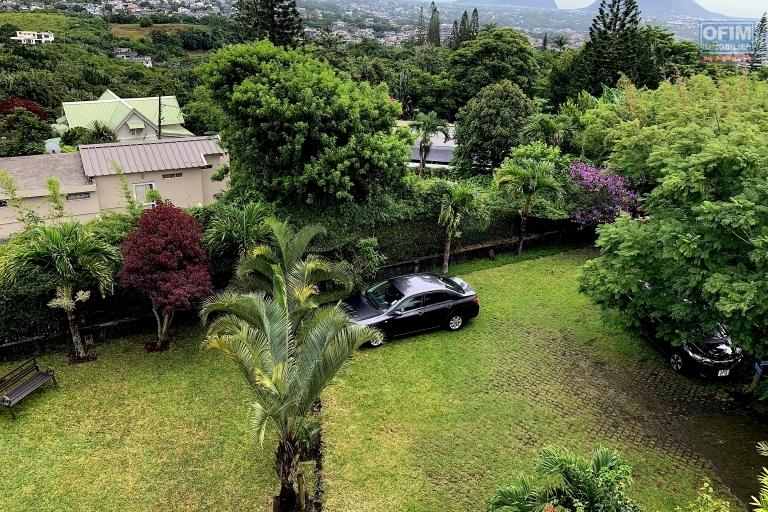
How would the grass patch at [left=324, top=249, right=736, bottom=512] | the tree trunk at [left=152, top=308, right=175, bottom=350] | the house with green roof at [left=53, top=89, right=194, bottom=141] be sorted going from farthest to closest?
the house with green roof at [left=53, top=89, right=194, bottom=141] < the tree trunk at [left=152, top=308, right=175, bottom=350] < the grass patch at [left=324, top=249, right=736, bottom=512]

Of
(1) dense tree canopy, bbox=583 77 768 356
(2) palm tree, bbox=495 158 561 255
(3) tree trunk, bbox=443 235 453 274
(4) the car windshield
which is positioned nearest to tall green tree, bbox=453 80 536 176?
(2) palm tree, bbox=495 158 561 255

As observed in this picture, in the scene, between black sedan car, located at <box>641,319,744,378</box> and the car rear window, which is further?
the car rear window

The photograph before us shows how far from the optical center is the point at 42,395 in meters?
9.68

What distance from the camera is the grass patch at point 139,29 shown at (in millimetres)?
92781

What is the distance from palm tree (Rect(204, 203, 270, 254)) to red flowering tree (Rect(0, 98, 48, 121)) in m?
31.7

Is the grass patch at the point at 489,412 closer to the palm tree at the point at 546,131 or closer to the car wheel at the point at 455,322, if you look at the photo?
the car wheel at the point at 455,322

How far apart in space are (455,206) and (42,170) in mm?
15378

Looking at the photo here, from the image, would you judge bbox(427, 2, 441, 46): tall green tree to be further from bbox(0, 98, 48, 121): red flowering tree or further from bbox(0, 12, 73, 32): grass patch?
bbox(0, 98, 48, 121): red flowering tree

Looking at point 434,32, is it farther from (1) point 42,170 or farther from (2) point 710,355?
(2) point 710,355

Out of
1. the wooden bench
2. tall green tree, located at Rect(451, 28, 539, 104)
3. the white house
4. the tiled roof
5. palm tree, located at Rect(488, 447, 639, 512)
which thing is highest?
the white house

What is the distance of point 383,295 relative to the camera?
12.0m

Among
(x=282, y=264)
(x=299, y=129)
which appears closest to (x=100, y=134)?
(x=299, y=129)

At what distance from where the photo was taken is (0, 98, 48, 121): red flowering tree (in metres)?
35.2

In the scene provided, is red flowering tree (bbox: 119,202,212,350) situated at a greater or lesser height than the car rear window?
greater
